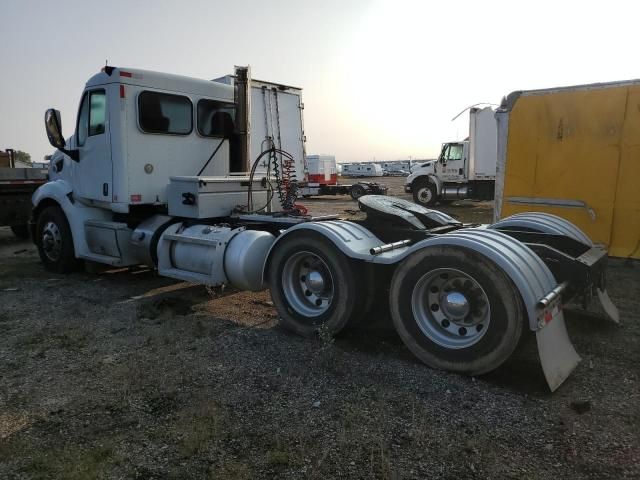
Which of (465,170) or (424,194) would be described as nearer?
(465,170)

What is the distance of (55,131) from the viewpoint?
Result: 284 inches

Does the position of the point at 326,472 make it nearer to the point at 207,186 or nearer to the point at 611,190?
the point at 207,186

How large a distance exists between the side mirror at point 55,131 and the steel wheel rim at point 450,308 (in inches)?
231

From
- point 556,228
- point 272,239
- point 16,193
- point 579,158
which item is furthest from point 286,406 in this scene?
point 16,193

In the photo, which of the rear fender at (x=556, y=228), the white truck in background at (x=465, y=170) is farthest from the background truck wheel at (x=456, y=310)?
the white truck in background at (x=465, y=170)

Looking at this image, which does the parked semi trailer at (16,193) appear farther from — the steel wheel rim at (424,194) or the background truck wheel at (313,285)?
the steel wheel rim at (424,194)

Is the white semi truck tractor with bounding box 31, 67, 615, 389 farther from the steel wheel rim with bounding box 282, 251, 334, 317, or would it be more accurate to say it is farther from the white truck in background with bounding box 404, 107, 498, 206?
the white truck in background with bounding box 404, 107, 498, 206

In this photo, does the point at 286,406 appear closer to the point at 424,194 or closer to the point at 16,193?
the point at 16,193

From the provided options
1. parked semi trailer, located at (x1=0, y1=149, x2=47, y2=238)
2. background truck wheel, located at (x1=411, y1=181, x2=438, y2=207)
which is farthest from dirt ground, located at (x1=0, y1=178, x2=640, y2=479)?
background truck wheel, located at (x1=411, y1=181, x2=438, y2=207)

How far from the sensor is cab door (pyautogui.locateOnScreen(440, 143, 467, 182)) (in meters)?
21.6

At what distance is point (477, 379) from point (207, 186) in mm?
4300

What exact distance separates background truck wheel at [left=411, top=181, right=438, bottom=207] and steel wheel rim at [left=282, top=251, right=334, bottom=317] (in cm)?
1805

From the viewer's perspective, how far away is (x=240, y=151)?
779 cm

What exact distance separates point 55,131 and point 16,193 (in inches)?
211
